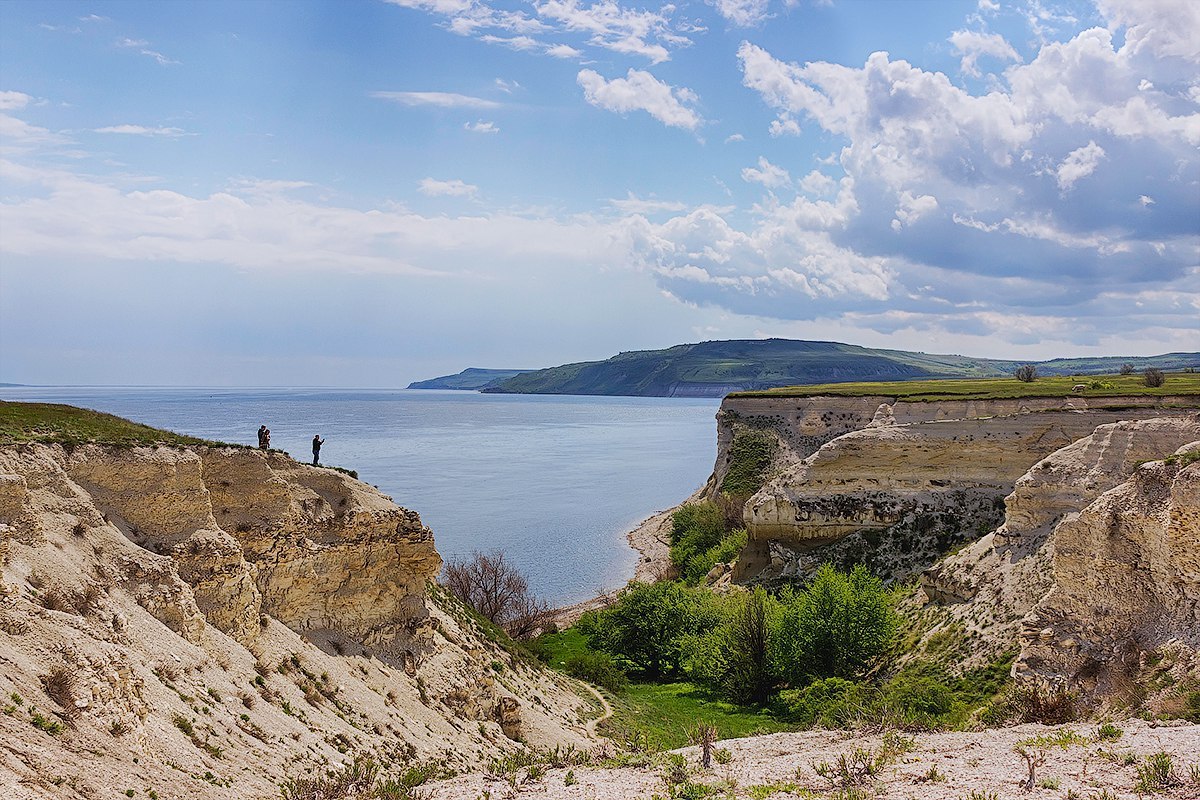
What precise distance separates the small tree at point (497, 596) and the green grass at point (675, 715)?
852 cm

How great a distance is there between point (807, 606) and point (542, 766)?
18.0m

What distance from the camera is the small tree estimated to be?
39.0 metres

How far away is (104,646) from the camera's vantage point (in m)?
11.1

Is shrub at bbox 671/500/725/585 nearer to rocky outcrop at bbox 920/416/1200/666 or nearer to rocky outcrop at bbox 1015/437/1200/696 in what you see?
rocky outcrop at bbox 920/416/1200/666

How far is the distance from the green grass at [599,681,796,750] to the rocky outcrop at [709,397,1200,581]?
8.75 meters

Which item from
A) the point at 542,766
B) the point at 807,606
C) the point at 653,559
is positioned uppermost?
the point at 542,766

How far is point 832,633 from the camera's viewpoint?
87.3ft

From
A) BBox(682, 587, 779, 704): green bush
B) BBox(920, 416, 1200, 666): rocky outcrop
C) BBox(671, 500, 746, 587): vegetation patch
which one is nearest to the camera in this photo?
BBox(920, 416, 1200, 666): rocky outcrop

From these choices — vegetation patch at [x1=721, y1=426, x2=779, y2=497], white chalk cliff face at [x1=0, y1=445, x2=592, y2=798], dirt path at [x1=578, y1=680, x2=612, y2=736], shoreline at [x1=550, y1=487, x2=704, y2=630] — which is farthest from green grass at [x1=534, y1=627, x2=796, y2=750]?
vegetation patch at [x1=721, y1=426, x2=779, y2=497]

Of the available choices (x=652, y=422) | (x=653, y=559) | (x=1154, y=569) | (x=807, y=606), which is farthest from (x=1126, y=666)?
(x=652, y=422)

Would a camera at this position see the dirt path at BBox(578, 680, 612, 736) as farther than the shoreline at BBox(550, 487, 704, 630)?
No

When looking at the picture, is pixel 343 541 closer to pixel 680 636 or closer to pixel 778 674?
pixel 778 674

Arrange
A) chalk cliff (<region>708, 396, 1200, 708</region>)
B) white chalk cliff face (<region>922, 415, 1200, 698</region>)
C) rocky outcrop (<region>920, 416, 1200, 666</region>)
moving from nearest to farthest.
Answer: white chalk cliff face (<region>922, 415, 1200, 698</region>) < chalk cliff (<region>708, 396, 1200, 708</region>) < rocky outcrop (<region>920, 416, 1200, 666</region>)

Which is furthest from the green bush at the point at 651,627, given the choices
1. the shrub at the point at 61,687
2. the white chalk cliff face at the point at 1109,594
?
the shrub at the point at 61,687
